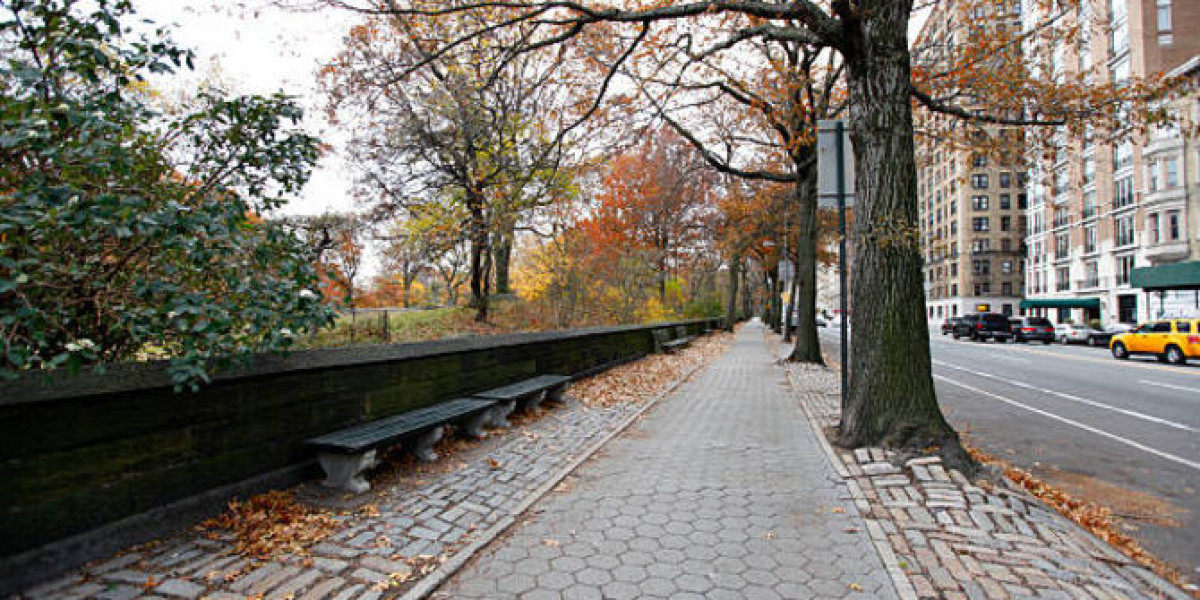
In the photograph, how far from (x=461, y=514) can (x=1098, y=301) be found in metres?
58.4

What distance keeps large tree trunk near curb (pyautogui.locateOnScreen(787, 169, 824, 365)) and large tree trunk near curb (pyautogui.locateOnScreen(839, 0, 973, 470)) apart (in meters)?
9.64

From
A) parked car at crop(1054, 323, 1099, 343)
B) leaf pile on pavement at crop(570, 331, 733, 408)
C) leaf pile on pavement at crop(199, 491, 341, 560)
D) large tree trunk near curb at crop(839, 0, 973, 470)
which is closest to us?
leaf pile on pavement at crop(199, 491, 341, 560)

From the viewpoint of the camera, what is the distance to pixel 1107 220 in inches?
1783

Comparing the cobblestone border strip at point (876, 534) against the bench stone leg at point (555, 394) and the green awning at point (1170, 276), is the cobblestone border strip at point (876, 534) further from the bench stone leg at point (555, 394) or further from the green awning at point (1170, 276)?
the green awning at point (1170, 276)

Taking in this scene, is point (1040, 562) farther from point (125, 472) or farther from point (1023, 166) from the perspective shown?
point (1023, 166)

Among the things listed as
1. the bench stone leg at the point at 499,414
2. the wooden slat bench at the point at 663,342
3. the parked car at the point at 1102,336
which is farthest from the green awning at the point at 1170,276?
the bench stone leg at the point at 499,414

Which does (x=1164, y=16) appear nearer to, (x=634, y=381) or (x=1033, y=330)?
(x=1033, y=330)

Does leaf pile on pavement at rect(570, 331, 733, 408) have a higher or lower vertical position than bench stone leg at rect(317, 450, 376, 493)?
lower

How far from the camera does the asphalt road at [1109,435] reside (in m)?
4.86

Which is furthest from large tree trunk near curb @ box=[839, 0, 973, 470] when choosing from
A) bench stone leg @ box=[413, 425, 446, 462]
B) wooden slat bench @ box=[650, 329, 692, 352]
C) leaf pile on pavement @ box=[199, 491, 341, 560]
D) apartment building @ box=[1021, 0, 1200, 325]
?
apartment building @ box=[1021, 0, 1200, 325]

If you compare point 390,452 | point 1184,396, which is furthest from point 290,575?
point 1184,396

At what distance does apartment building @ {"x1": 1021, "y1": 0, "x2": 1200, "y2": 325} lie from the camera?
3659 cm

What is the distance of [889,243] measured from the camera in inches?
228

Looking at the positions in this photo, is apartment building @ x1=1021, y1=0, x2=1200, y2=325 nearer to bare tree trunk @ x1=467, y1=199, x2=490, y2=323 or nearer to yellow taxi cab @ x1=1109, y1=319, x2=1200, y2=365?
yellow taxi cab @ x1=1109, y1=319, x2=1200, y2=365
